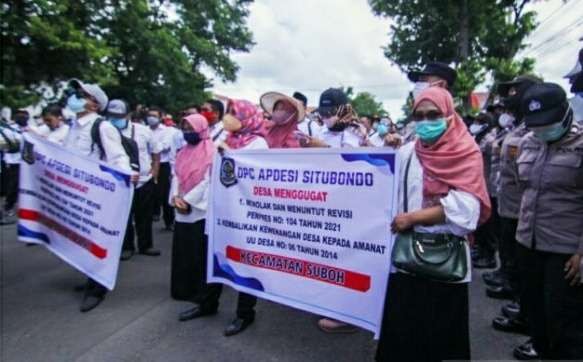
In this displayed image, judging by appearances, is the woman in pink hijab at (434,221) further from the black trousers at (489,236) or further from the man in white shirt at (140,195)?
the man in white shirt at (140,195)

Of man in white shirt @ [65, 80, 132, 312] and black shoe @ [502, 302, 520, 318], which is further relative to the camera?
man in white shirt @ [65, 80, 132, 312]

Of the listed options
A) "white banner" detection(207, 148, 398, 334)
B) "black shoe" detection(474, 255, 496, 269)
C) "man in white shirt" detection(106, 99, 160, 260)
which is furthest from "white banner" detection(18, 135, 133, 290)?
"black shoe" detection(474, 255, 496, 269)

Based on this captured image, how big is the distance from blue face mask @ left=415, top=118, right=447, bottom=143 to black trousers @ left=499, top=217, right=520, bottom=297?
2.14m

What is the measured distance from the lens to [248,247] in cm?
326

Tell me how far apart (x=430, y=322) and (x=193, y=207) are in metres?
2.24

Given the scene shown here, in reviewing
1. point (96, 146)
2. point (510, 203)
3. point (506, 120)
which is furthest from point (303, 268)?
point (506, 120)

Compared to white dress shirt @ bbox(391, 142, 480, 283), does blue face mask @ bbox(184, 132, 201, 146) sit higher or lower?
higher

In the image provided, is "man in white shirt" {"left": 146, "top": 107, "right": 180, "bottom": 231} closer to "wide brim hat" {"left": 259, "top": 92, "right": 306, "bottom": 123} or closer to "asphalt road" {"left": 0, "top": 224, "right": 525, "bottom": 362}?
"asphalt road" {"left": 0, "top": 224, "right": 525, "bottom": 362}

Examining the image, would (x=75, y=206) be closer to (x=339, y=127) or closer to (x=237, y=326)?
(x=237, y=326)

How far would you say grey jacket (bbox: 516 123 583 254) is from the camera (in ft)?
8.44

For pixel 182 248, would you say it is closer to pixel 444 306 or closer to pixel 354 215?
pixel 354 215

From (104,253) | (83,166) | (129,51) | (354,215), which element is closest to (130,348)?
(104,253)

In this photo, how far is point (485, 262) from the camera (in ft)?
18.4

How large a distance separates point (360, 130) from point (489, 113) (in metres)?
2.74
